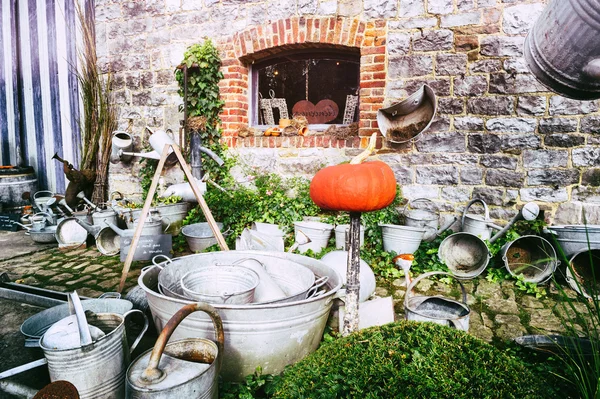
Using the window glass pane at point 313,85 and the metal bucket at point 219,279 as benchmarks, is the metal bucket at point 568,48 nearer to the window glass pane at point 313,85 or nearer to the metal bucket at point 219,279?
the metal bucket at point 219,279

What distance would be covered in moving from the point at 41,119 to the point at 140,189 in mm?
2484

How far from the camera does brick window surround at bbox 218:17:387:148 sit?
4.38m

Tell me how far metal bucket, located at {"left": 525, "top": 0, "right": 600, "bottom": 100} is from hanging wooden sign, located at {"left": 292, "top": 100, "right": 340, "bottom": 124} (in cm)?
356

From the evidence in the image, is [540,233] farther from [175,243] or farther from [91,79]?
[91,79]

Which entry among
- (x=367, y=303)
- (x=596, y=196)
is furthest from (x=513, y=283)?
(x=367, y=303)

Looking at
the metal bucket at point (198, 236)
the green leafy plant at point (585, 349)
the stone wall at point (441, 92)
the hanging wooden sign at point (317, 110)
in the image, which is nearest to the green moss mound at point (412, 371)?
the green leafy plant at point (585, 349)

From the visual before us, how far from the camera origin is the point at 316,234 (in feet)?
13.0

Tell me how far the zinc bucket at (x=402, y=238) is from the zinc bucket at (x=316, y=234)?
565 millimetres

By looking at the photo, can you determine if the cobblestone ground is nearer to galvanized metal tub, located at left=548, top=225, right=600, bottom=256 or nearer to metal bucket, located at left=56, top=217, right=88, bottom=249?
metal bucket, located at left=56, top=217, right=88, bottom=249

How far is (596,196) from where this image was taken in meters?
3.82

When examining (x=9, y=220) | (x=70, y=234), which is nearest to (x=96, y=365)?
(x=70, y=234)

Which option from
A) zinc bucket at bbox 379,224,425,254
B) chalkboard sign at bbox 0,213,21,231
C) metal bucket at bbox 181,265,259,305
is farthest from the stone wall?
chalkboard sign at bbox 0,213,21,231

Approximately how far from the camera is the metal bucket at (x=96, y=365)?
1.65m

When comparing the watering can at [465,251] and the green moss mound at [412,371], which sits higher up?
the green moss mound at [412,371]
